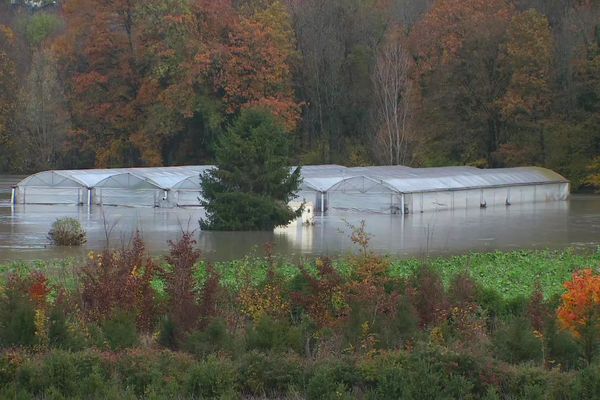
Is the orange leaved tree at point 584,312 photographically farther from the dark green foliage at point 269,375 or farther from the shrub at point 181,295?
the shrub at point 181,295

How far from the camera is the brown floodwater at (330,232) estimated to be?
90.6 feet

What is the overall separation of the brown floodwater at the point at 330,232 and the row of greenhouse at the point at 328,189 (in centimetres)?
70

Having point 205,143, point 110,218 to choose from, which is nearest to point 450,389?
point 110,218

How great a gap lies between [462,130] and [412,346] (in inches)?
1854

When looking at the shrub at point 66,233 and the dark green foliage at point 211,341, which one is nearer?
the dark green foliage at point 211,341

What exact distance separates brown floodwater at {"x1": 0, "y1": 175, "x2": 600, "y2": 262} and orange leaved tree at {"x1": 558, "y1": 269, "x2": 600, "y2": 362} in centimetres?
1042

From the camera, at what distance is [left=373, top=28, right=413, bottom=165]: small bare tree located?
185 feet

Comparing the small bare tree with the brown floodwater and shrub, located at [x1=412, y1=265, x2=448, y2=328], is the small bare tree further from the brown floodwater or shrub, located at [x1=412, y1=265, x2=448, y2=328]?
shrub, located at [x1=412, y1=265, x2=448, y2=328]

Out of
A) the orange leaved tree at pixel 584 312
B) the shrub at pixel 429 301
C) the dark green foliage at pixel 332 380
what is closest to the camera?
the dark green foliage at pixel 332 380

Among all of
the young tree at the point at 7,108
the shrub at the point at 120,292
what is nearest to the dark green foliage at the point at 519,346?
the shrub at the point at 120,292

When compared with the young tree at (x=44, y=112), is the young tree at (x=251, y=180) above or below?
below

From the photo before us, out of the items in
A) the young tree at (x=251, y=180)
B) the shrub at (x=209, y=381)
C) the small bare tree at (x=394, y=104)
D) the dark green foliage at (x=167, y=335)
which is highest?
the small bare tree at (x=394, y=104)

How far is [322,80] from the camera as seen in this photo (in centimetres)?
6325

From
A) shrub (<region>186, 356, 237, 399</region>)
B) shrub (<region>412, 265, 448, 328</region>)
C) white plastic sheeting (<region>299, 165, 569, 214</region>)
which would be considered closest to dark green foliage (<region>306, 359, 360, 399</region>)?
shrub (<region>186, 356, 237, 399</region>)
